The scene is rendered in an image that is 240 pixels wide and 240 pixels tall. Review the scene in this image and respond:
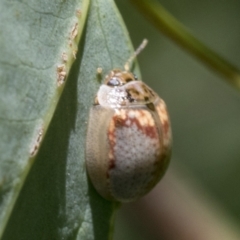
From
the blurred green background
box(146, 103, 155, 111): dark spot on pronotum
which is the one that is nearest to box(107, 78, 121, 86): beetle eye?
box(146, 103, 155, 111): dark spot on pronotum

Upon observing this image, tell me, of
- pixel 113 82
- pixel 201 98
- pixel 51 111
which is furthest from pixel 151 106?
pixel 201 98

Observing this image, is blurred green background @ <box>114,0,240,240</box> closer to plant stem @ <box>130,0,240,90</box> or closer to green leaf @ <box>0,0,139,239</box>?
plant stem @ <box>130,0,240,90</box>

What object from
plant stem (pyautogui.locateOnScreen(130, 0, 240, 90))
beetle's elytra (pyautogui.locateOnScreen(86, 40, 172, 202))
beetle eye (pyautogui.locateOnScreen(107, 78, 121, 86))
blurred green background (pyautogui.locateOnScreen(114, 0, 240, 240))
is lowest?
blurred green background (pyautogui.locateOnScreen(114, 0, 240, 240))

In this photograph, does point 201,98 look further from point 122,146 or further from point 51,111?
point 51,111

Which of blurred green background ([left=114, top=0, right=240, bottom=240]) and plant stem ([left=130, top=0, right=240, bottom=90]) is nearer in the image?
plant stem ([left=130, top=0, right=240, bottom=90])

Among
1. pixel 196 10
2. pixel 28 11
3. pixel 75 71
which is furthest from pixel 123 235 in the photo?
pixel 28 11

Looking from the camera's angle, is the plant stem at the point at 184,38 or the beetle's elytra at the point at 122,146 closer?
the beetle's elytra at the point at 122,146

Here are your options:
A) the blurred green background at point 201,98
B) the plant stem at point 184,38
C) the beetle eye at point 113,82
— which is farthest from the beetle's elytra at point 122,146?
the blurred green background at point 201,98

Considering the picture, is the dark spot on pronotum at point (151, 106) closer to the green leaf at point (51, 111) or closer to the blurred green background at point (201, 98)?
the green leaf at point (51, 111)
